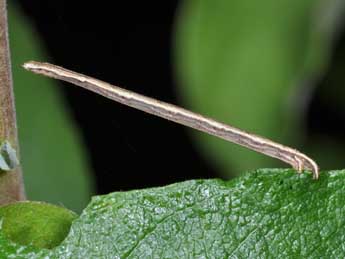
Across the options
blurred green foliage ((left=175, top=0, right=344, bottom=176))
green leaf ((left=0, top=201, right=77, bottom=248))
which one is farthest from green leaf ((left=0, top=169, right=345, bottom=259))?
blurred green foliage ((left=175, top=0, right=344, bottom=176))

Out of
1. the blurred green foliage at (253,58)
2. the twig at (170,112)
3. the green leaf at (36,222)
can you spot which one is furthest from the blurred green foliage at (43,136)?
the green leaf at (36,222)

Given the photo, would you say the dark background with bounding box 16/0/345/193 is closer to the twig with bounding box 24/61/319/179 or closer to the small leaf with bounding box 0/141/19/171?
the twig with bounding box 24/61/319/179

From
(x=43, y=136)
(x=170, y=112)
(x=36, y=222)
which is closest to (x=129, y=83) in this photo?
(x=43, y=136)

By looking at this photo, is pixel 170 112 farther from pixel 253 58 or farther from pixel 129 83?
pixel 129 83

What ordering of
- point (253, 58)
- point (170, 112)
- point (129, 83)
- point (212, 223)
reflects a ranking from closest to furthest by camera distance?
point (212, 223) → point (170, 112) → point (253, 58) → point (129, 83)

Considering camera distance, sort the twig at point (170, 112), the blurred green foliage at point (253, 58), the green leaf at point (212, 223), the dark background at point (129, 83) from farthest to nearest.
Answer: the dark background at point (129, 83)
the blurred green foliage at point (253, 58)
the twig at point (170, 112)
the green leaf at point (212, 223)

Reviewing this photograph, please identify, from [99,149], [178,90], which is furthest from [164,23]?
[99,149]

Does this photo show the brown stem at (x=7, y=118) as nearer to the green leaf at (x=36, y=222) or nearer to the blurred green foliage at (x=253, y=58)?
the green leaf at (x=36, y=222)

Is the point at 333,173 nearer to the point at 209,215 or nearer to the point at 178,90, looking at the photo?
the point at 209,215
